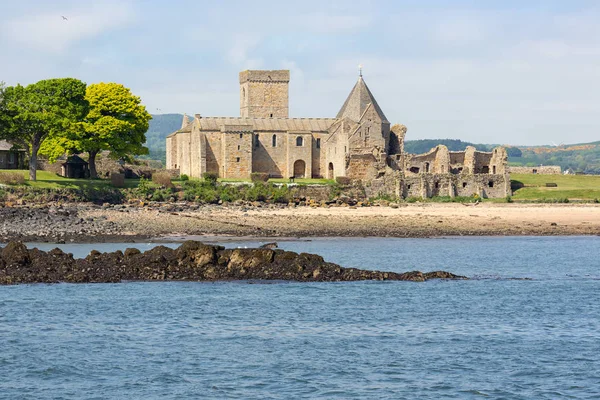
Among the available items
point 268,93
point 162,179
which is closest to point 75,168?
point 162,179

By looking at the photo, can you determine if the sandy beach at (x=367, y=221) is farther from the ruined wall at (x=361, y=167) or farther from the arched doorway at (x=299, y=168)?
the arched doorway at (x=299, y=168)

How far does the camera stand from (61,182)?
60.9 meters

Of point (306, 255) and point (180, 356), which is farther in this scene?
point (306, 255)

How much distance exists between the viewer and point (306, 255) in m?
31.5

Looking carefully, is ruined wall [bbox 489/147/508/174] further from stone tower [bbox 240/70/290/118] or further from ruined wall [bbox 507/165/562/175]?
stone tower [bbox 240/70/290/118]

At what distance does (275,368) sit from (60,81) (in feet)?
152

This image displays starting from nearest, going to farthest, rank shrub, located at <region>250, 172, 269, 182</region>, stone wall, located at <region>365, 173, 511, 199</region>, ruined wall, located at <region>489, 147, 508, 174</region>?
stone wall, located at <region>365, 173, 511, 199</region>
ruined wall, located at <region>489, 147, 508, 174</region>
shrub, located at <region>250, 172, 269, 182</region>

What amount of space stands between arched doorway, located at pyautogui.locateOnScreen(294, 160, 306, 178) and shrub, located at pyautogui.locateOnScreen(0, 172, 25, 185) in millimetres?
26007

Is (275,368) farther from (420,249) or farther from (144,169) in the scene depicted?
(144,169)

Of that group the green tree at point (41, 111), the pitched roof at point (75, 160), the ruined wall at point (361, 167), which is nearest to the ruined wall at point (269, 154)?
the ruined wall at point (361, 167)

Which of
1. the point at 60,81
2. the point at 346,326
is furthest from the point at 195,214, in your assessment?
the point at 346,326

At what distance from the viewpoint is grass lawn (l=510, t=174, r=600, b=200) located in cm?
5938

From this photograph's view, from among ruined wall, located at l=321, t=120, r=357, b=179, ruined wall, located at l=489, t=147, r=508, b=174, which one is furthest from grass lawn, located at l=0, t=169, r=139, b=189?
ruined wall, located at l=489, t=147, r=508, b=174

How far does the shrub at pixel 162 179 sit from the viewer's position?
64.0 metres
